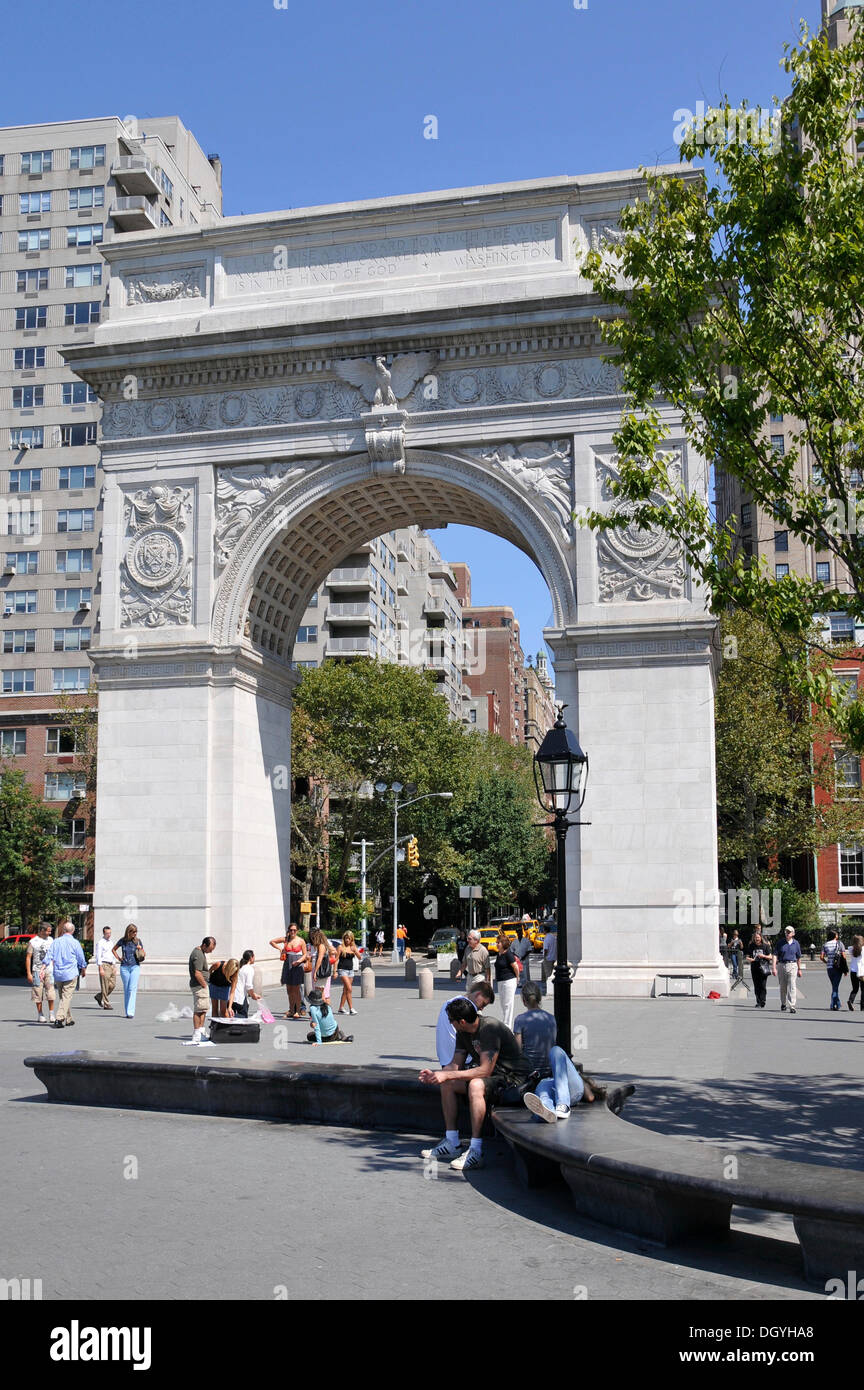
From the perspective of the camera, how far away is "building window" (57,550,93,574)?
68.7m

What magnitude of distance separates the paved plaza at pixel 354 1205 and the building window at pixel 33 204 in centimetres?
6325

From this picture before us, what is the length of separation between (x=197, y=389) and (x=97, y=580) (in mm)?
37400

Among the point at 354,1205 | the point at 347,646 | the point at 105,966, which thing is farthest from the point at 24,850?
the point at 354,1205

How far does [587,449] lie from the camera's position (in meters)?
30.1

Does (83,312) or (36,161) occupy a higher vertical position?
(36,161)

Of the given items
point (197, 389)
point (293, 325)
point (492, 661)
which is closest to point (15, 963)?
point (197, 389)

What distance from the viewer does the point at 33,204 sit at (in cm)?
7106

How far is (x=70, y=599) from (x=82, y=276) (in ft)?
56.5

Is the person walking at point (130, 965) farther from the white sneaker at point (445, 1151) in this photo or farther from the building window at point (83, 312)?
the building window at point (83, 312)

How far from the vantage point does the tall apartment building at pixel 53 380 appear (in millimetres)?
68438

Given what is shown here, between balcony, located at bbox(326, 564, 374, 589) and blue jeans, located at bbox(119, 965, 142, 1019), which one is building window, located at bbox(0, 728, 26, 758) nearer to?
balcony, located at bbox(326, 564, 374, 589)

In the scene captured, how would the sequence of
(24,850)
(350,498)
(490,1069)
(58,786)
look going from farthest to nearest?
(58,786) → (24,850) → (350,498) → (490,1069)

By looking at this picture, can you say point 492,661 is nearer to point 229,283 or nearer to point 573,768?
point 229,283

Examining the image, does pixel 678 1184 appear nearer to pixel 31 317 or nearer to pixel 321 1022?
pixel 321 1022
